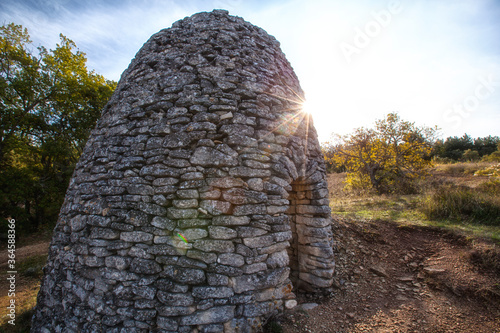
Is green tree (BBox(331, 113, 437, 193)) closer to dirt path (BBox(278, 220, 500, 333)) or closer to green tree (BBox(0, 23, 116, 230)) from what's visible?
dirt path (BBox(278, 220, 500, 333))

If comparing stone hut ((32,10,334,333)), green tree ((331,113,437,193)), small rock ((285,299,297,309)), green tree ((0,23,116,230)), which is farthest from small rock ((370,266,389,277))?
green tree ((0,23,116,230))

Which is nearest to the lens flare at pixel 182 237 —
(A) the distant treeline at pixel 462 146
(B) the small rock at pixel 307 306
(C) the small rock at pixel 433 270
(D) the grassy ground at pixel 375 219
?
(B) the small rock at pixel 307 306

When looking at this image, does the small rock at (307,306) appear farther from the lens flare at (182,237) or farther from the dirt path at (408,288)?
the lens flare at (182,237)

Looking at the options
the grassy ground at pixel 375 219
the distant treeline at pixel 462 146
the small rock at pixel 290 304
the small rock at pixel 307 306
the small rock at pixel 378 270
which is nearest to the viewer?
the small rock at pixel 290 304

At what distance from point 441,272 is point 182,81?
561 centimetres

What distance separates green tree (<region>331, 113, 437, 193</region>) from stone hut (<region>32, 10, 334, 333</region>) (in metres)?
10.0

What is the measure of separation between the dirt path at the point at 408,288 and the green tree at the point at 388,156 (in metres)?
7.06

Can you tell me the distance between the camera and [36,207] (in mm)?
12086

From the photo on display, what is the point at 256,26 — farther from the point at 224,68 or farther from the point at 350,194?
the point at 350,194

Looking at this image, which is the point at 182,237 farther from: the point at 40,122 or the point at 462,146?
the point at 462,146

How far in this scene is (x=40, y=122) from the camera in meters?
12.1

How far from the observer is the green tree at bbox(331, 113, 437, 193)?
1102 cm

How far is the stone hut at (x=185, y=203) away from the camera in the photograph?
2.52 metres

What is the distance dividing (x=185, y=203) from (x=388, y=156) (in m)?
12.2
